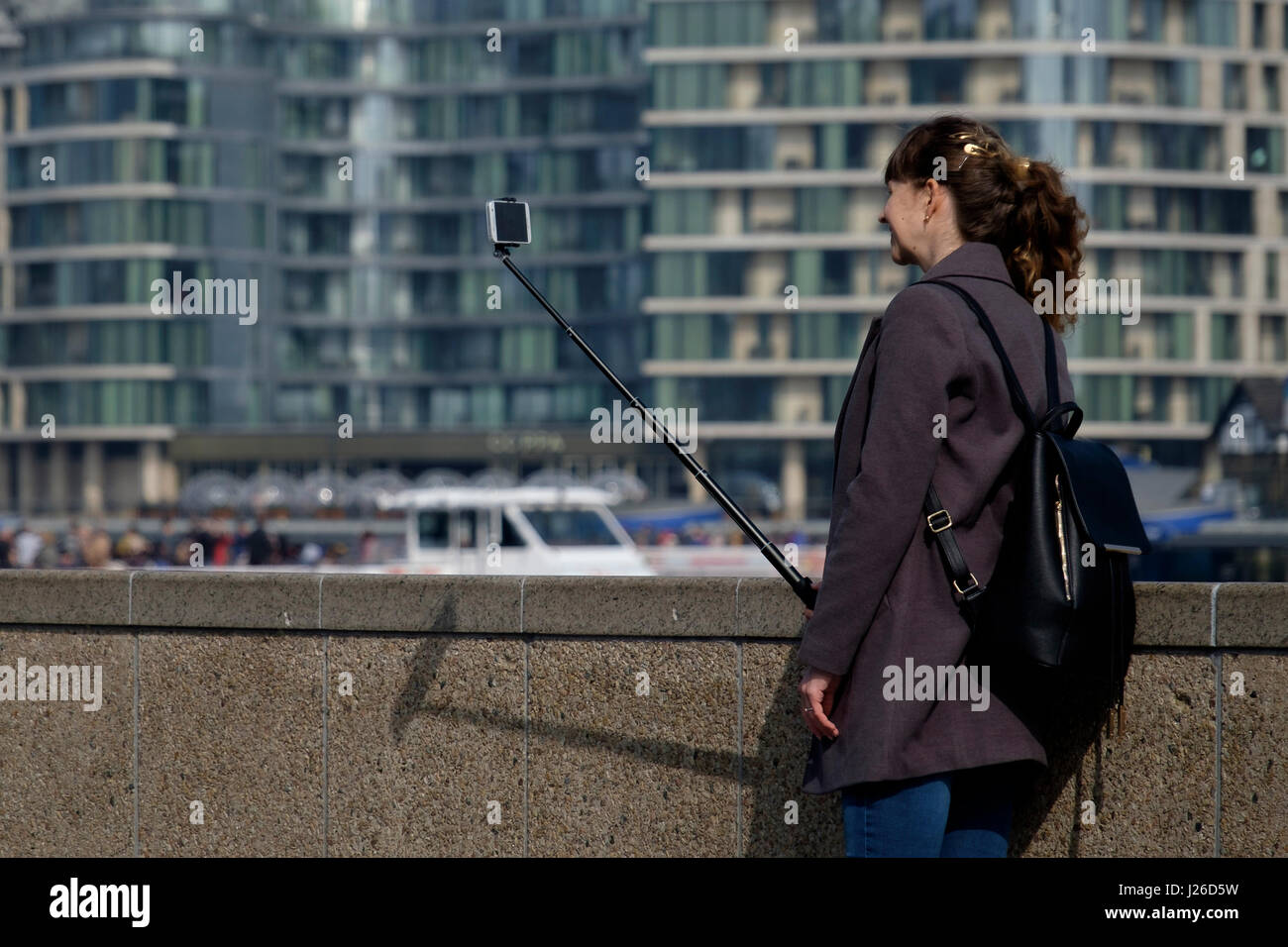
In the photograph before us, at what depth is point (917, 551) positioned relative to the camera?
11.6 ft

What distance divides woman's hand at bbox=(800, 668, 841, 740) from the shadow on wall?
1.20 m

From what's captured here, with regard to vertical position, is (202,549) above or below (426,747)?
below

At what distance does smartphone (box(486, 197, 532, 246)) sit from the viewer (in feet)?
14.5

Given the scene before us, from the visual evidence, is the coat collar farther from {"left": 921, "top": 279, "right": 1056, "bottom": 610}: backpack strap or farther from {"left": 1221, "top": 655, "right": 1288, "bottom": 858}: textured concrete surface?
{"left": 1221, "top": 655, "right": 1288, "bottom": 858}: textured concrete surface

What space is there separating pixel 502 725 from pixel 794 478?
74829 mm

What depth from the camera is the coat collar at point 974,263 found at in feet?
11.9

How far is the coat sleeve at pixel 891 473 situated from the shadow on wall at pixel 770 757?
4.23 ft

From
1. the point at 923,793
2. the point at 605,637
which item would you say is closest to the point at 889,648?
the point at 923,793

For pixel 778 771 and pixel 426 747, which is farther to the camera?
pixel 426 747

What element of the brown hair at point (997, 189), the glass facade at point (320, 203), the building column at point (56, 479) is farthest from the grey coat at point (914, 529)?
the building column at point (56, 479)

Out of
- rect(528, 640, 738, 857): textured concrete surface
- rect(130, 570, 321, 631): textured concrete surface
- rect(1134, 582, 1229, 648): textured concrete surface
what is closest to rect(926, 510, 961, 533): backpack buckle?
rect(1134, 582, 1229, 648): textured concrete surface

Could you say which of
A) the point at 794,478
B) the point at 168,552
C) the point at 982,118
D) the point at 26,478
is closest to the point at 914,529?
the point at 168,552

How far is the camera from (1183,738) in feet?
A: 15.2

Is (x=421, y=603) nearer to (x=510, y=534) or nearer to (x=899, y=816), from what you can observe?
(x=899, y=816)
